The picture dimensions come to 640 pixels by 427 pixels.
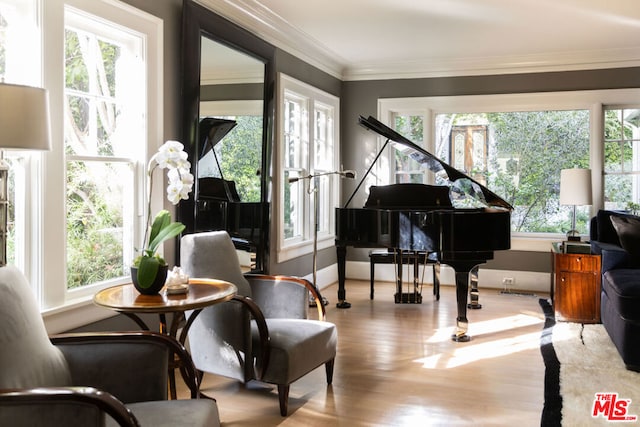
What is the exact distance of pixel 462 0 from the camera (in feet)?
14.9

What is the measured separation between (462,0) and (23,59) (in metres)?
3.22

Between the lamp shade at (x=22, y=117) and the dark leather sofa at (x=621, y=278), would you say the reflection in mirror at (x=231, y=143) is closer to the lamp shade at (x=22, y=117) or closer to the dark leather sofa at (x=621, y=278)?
the lamp shade at (x=22, y=117)

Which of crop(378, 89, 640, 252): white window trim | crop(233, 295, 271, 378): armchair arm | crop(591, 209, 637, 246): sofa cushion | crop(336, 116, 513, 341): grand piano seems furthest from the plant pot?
crop(378, 89, 640, 252): white window trim

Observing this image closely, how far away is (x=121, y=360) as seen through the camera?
2146 millimetres

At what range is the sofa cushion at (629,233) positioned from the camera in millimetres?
4367

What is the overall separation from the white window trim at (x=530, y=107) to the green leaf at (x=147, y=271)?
4.77 metres

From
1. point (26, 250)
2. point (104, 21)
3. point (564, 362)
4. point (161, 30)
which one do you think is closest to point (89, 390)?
point (26, 250)

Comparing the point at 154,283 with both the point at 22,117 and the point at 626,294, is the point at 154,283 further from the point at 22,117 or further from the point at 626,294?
the point at 626,294

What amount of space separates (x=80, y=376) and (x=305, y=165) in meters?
4.31

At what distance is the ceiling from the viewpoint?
4.68m

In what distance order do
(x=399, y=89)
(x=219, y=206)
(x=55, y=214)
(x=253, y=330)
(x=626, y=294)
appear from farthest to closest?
(x=399, y=89), (x=219, y=206), (x=626, y=294), (x=253, y=330), (x=55, y=214)

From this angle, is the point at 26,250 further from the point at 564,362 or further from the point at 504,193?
the point at 504,193

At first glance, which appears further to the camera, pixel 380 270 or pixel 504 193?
pixel 380 270

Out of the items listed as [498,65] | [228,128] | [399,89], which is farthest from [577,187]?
[228,128]
